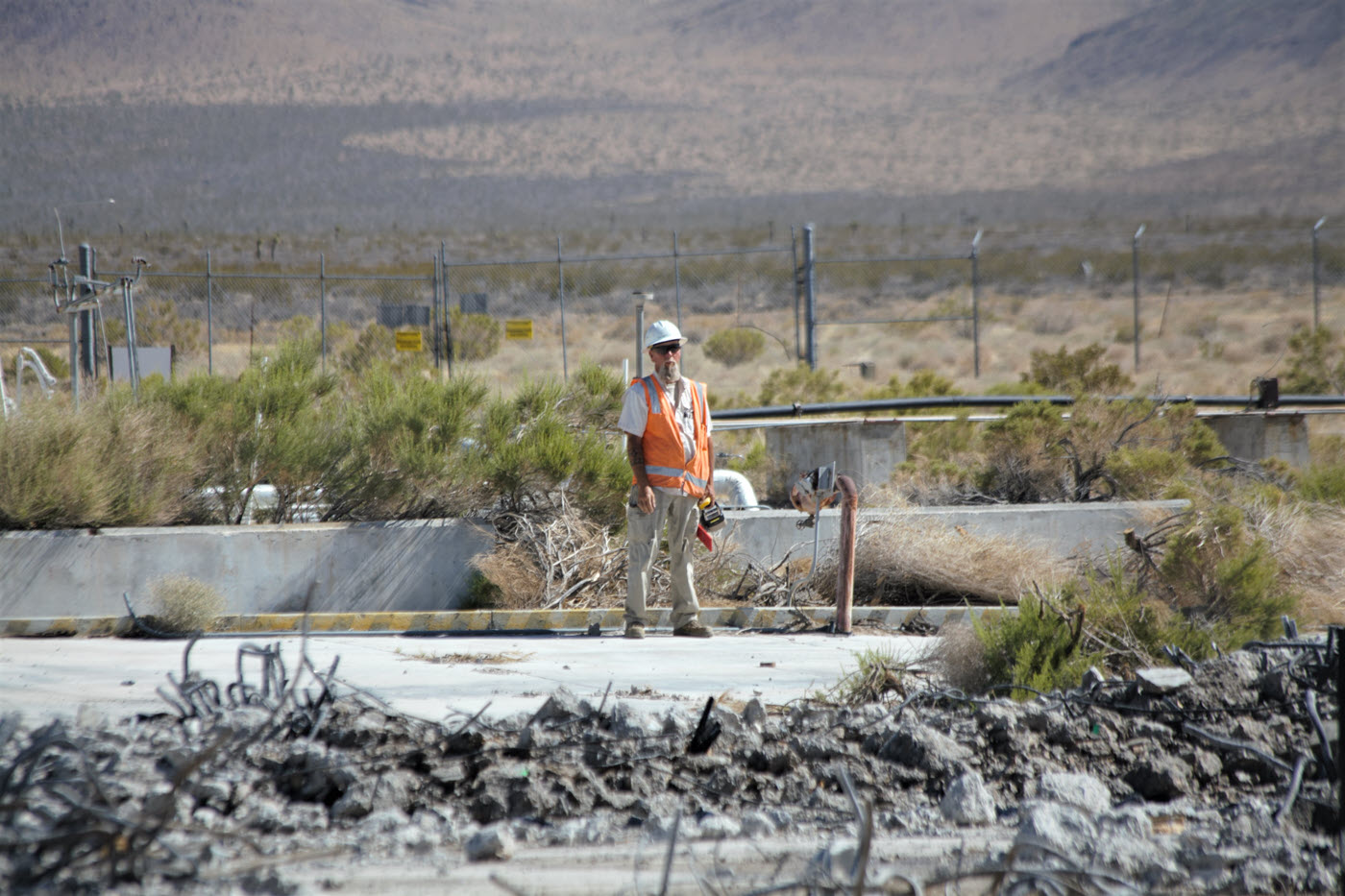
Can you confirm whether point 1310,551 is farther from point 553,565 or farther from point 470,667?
point 470,667

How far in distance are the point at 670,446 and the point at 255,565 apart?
3200 millimetres

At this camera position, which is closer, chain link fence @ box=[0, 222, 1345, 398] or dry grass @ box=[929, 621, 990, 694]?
dry grass @ box=[929, 621, 990, 694]

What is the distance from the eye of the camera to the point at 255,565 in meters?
8.27

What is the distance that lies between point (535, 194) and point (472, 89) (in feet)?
58.6

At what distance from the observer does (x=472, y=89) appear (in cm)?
9138

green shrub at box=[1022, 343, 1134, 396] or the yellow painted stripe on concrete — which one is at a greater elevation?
green shrub at box=[1022, 343, 1134, 396]

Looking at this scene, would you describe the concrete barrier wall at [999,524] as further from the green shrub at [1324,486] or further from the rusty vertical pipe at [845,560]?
the green shrub at [1324,486]

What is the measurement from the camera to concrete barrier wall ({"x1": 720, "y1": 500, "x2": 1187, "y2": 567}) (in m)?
Answer: 9.13

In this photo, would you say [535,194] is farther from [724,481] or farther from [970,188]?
[724,481]

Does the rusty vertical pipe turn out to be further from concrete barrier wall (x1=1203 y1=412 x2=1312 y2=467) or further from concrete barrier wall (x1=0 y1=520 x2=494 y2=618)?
concrete barrier wall (x1=1203 y1=412 x2=1312 y2=467)

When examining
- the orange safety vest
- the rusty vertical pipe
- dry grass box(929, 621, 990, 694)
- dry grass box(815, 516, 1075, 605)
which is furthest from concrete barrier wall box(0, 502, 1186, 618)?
dry grass box(929, 621, 990, 694)

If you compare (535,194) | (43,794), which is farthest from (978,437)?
(535,194)

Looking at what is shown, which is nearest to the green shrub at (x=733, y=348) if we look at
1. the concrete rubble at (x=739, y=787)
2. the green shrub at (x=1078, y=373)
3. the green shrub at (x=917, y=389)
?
the green shrub at (x=917, y=389)

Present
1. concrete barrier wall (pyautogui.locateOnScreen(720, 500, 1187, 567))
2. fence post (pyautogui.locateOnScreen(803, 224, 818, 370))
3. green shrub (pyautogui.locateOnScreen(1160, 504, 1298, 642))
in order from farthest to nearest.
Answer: fence post (pyautogui.locateOnScreen(803, 224, 818, 370))
concrete barrier wall (pyautogui.locateOnScreen(720, 500, 1187, 567))
green shrub (pyautogui.locateOnScreen(1160, 504, 1298, 642))
